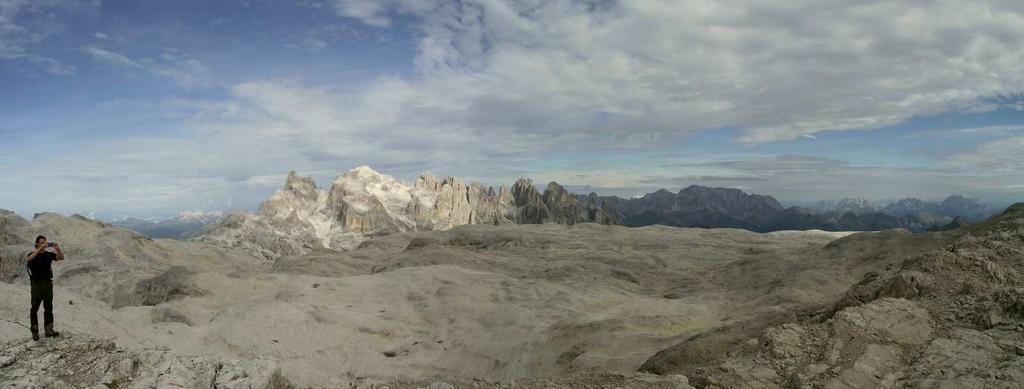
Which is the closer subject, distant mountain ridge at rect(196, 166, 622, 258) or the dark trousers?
the dark trousers

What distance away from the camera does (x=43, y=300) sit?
1027 cm

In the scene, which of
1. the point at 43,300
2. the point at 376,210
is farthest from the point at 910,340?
the point at 376,210

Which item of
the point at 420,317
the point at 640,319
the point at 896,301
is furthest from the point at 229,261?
the point at 896,301

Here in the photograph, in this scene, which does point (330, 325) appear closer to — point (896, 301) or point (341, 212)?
point (896, 301)

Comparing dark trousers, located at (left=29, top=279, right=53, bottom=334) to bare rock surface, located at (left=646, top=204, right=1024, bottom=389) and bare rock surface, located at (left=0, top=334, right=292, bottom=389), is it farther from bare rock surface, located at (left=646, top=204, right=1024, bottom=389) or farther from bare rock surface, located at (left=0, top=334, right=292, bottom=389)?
bare rock surface, located at (left=646, top=204, right=1024, bottom=389)

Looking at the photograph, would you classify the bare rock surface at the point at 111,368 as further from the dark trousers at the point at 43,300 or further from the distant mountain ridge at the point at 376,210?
the distant mountain ridge at the point at 376,210

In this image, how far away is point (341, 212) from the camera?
143375 mm

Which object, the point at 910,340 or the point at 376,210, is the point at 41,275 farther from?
the point at 376,210

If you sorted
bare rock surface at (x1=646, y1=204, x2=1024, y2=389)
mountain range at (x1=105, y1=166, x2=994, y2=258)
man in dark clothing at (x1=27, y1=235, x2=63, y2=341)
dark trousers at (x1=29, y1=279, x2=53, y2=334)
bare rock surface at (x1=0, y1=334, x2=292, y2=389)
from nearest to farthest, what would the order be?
1. bare rock surface at (x1=0, y1=334, x2=292, y2=389)
2. bare rock surface at (x1=646, y1=204, x2=1024, y2=389)
3. dark trousers at (x1=29, y1=279, x2=53, y2=334)
4. man in dark clothing at (x1=27, y1=235, x2=63, y2=341)
5. mountain range at (x1=105, y1=166, x2=994, y2=258)

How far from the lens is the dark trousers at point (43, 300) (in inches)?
385

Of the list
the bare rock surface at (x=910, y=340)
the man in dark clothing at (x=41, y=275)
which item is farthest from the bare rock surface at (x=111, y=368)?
the bare rock surface at (x=910, y=340)

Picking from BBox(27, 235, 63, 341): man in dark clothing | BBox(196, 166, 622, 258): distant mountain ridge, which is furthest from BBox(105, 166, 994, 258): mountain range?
BBox(27, 235, 63, 341): man in dark clothing

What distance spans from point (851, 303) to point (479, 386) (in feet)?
29.3

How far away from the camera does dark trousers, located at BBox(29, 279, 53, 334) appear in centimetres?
978
